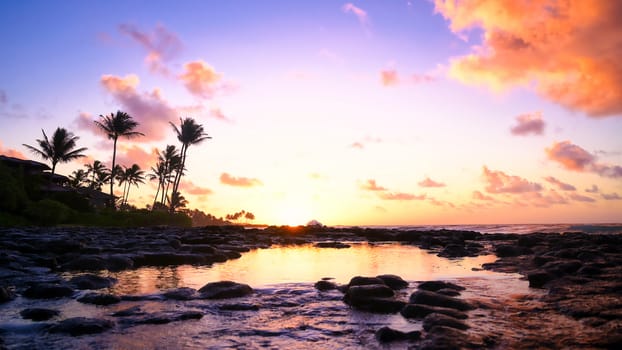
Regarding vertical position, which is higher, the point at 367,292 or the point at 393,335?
the point at 367,292

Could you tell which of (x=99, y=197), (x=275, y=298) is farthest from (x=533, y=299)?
(x=99, y=197)

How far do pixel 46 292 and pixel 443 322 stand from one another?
7.03 meters

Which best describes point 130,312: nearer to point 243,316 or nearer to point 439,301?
point 243,316

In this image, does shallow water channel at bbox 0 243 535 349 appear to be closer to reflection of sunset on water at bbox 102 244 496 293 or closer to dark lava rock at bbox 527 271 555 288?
reflection of sunset on water at bbox 102 244 496 293

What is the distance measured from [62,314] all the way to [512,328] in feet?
21.6

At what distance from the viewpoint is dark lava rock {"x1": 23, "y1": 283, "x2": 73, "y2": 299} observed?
7.54 meters

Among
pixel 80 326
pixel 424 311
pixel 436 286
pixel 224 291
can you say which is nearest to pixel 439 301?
pixel 424 311

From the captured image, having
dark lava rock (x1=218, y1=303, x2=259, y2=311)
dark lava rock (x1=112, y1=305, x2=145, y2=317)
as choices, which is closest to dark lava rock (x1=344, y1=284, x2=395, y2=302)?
dark lava rock (x1=218, y1=303, x2=259, y2=311)

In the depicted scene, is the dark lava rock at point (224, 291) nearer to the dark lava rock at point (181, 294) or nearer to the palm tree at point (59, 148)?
the dark lava rock at point (181, 294)

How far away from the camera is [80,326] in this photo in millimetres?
5270

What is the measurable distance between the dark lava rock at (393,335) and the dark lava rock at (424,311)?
3.81 ft

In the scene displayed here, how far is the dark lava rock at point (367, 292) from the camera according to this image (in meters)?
7.30

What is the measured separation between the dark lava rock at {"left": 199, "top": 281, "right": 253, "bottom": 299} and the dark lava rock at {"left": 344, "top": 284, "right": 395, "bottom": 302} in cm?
207

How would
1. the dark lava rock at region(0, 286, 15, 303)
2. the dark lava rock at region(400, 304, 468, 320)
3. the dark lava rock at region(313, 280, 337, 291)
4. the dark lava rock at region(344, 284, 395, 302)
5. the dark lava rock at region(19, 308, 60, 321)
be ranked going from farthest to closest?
the dark lava rock at region(313, 280, 337, 291) < the dark lava rock at region(344, 284, 395, 302) < the dark lava rock at region(0, 286, 15, 303) < the dark lava rock at region(400, 304, 468, 320) < the dark lava rock at region(19, 308, 60, 321)
